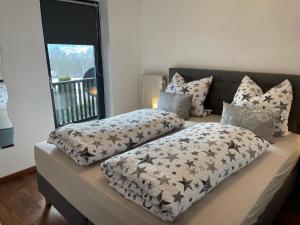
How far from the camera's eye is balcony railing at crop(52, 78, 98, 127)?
11.4 feet

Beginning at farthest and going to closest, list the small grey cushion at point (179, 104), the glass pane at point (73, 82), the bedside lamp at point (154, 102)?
the bedside lamp at point (154, 102) < the glass pane at point (73, 82) < the small grey cushion at point (179, 104)

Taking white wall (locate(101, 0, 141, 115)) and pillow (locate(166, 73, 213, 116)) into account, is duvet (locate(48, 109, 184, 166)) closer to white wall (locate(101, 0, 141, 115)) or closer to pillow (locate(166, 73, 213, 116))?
pillow (locate(166, 73, 213, 116))

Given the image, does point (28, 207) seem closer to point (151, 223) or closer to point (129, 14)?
point (151, 223)

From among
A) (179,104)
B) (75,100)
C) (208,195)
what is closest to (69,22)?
(75,100)

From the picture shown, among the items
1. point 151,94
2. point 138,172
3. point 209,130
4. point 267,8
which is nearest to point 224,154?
point 209,130

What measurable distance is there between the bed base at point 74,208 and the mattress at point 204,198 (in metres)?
0.06

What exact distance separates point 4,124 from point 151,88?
1.89 m

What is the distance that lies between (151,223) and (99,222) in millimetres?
425

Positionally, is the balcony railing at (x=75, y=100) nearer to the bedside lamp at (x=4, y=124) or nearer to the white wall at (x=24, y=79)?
the white wall at (x=24, y=79)

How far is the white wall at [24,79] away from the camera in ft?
7.79

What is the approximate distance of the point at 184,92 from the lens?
8.61 feet

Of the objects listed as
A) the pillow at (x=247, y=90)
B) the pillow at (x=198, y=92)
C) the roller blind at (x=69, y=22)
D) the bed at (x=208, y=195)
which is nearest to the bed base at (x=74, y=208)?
the bed at (x=208, y=195)

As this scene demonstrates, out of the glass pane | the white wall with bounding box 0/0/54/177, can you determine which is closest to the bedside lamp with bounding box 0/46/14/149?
the white wall with bounding box 0/0/54/177

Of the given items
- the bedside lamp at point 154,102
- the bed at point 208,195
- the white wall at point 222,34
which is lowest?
the bed at point 208,195
